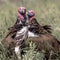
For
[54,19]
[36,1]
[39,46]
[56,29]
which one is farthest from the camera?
[36,1]

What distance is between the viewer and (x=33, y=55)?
6676 mm

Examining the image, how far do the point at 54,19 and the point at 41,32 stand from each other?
7.83 feet

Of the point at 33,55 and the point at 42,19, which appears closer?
the point at 33,55

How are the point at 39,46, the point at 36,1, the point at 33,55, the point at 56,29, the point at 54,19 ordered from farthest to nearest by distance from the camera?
1. the point at 36,1
2. the point at 54,19
3. the point at 56,29
4. the point at 39,46
5. the point at 33,55

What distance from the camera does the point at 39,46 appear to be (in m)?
7.12

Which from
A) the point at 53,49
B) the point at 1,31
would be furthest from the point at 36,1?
the point at 53,49

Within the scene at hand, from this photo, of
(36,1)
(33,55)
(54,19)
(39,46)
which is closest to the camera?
(33,55)

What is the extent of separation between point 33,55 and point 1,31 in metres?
1.82

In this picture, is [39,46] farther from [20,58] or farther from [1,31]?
[1,31]

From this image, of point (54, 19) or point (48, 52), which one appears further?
point (54, 19)

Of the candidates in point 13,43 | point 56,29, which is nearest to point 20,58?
point 13,43

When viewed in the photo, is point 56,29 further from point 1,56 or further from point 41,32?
point 1,56

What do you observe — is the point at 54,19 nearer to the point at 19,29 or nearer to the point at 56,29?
the point at 56,29

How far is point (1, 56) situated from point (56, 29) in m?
1.33
